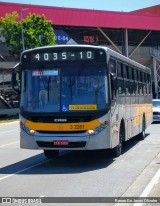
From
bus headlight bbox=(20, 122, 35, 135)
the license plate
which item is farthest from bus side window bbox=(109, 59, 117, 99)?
bus headlight bbox=(20, 122, 35, 135)

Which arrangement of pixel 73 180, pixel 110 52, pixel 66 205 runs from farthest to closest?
pixel 110 52 < pixel 73 180 < pixel 66 205

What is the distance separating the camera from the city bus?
37.8ft

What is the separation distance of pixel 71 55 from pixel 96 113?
1.69 meters

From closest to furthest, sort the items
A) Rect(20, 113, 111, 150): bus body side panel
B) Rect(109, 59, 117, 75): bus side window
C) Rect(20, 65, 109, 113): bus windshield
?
Rect(20, 113, 111, 150): bus body side panel, Rect(20, 65, 109, 113): bus windshield, Rect(109, 59, 117, 75): bus side window

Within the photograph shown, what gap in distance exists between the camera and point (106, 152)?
14656 mm

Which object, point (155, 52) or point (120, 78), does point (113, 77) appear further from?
point (155, 52)

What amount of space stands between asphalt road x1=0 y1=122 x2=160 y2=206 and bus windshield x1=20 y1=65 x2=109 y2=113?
156cm

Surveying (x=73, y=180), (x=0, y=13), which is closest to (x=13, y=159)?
(x=73, y=180)

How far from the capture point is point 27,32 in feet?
156

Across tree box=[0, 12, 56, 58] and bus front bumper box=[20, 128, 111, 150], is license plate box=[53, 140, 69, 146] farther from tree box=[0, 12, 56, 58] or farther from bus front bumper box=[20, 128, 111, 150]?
tree box=[0, 12, 56, 58]

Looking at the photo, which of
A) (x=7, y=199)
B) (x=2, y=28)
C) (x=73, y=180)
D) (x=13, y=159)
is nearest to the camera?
(x=7, y=199)

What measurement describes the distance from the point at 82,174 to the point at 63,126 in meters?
1.52

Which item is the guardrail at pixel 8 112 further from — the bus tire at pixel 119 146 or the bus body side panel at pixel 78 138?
the bus body side panel at pixel 78 138

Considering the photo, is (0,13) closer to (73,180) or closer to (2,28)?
(2,28)
